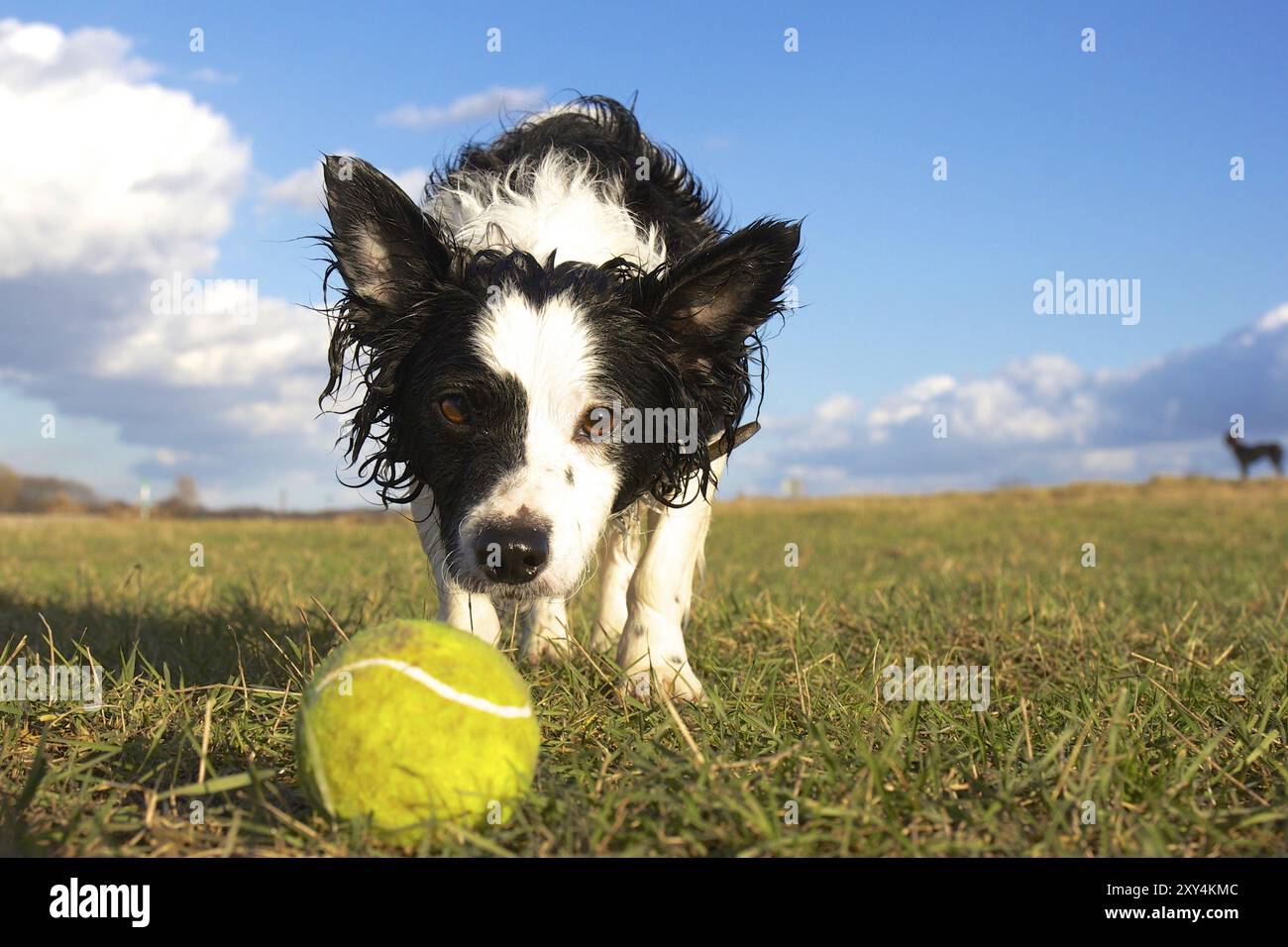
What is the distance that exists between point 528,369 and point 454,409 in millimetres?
318

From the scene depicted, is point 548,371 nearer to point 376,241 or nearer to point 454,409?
point 454,409

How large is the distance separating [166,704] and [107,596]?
14.1 ft

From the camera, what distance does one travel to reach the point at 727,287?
4195 mm

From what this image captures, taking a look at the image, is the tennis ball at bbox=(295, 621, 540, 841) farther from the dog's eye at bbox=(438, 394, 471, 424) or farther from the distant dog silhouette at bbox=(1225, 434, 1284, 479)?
the distant dog silhouette at bbox=(1225, 434, 1284, 479)

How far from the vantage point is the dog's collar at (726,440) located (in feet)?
15.1

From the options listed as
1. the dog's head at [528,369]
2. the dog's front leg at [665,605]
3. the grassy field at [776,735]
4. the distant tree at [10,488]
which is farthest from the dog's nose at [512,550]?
the distant tree at [10,488]

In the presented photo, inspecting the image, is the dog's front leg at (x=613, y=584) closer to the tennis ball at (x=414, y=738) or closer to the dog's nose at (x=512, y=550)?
the dog's nose at (x=512, y=550)

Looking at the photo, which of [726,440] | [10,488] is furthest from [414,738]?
[10,488]

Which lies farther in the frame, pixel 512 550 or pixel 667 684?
pixel 667 684

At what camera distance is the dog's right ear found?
393 cm

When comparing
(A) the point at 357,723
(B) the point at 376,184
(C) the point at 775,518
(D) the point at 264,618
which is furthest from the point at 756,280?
(C) the point at 775,518

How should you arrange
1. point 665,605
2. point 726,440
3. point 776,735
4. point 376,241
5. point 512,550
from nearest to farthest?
1. point 776,735
2. point 512,550
3. point 376,241
4. point 665,605
5. point 726,440
